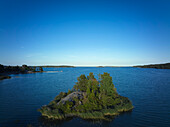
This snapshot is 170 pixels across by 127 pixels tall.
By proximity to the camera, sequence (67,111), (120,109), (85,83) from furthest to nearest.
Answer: (85,83) < (120,109) < (67,111)

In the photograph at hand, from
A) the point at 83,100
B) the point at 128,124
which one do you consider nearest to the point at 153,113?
the point at 128,124

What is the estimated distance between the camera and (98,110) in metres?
17.9

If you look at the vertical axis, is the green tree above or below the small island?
above

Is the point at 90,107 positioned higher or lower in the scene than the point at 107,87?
lower

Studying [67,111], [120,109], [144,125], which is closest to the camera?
[144,125]

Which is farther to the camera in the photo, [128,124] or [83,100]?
[83,100]

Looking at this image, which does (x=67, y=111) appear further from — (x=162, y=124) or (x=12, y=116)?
(x=162, y=124)

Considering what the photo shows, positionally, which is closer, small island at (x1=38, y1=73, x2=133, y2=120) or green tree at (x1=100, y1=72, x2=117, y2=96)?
small island at (x1=38, y1=73, x2=133, y2=120)

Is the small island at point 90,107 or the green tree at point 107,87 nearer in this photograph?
the small island at point 90,107

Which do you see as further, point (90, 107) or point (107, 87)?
point (107, 87)

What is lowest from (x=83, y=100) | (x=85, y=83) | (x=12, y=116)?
(x=12, y=116)

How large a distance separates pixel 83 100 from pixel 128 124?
304 inches

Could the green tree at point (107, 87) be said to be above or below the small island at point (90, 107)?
above

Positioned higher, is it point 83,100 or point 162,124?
point 83,100
